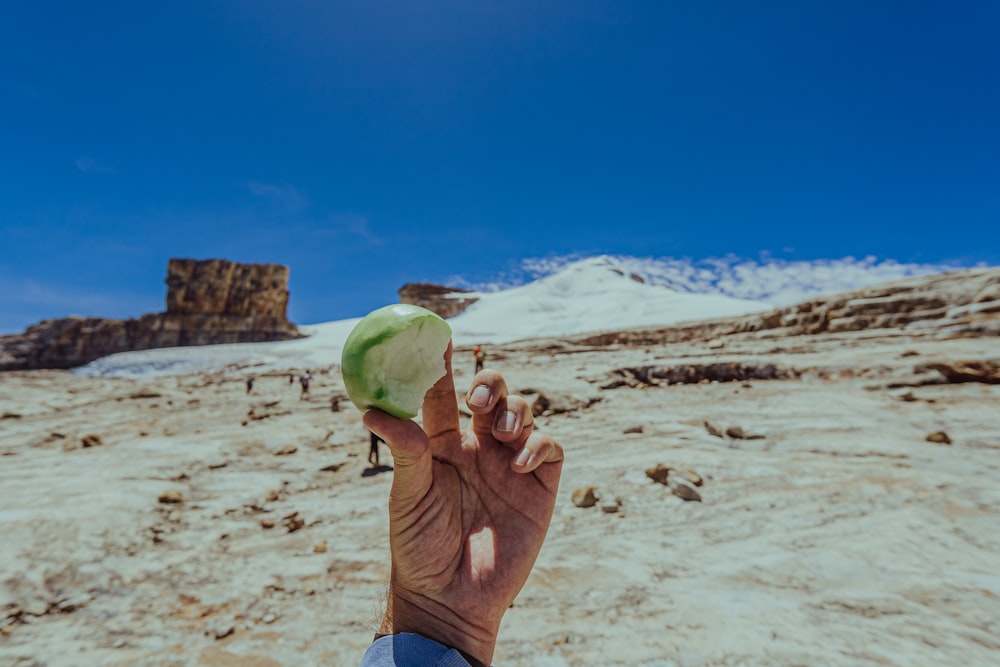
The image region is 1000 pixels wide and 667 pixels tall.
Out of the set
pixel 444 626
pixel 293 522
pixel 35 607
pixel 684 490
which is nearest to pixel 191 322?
pixel 293 522

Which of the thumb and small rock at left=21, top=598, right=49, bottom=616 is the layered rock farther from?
small rock at left=21, top=598, right=49, bottom=616

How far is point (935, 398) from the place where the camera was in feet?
25.9

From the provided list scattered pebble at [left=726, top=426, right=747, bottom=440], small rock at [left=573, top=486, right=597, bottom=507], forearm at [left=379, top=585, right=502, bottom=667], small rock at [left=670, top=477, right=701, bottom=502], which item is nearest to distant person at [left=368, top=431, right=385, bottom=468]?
small rock at [left=573, top=486, right=597, bottom=507]

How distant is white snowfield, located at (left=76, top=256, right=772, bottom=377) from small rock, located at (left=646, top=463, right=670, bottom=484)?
2481cm

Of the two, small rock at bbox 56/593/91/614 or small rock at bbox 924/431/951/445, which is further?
small rock at bbox 924/431/951/445

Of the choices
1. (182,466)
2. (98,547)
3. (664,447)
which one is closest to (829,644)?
(664,447)

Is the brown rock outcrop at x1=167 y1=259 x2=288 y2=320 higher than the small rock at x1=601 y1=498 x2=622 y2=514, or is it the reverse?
the brown rock outcrop at x1=167 y1=259 x2=288 y2=320

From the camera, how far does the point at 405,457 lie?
1.63 m

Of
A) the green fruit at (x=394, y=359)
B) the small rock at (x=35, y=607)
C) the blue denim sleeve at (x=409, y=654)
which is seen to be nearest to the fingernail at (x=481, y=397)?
the green fruit at (x=394, y=359)

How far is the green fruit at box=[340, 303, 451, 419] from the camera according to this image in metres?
1.71

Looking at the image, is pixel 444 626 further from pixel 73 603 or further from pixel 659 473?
pixel 659 473

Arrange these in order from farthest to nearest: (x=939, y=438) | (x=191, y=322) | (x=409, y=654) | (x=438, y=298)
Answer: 1. (x=438, y=298)
2. (x=191, y=322)
3. (x=939, y=438)
4. (x=409, y=654)

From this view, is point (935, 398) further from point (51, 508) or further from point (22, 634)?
point (51, 508)

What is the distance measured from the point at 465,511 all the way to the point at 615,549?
2.32 meters
